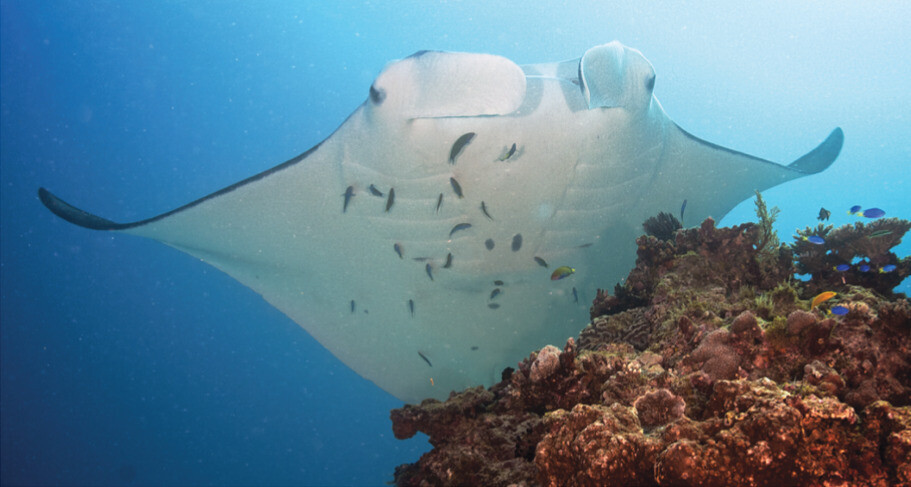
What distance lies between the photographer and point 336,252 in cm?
391

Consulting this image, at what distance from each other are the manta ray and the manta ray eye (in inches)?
0.6

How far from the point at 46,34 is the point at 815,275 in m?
37.0

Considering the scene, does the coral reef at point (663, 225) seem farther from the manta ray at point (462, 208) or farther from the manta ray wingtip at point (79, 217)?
the manta ray wingtip at point (79, 217)

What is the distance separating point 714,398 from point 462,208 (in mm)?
2718

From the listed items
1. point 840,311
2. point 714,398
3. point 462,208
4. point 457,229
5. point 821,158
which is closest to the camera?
point 714,398

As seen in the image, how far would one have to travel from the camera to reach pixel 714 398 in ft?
3.70

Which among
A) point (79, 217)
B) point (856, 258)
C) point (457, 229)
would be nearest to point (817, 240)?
point (856, 258)

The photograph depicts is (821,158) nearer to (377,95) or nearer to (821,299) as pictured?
(821,299)

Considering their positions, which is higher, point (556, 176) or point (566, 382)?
point (556, 176)

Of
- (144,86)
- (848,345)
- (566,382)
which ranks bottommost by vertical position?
A: (848,345)

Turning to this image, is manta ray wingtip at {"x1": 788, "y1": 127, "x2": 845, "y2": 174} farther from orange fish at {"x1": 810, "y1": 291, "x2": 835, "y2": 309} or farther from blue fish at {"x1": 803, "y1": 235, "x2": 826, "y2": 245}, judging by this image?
orange fish at {"x1": 810, "y1": 291, "x2": 835, "y2": 309}

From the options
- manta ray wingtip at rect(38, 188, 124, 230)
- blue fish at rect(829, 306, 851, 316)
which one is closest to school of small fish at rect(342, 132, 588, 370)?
manta ray wingtip at rect(38, 188, 124, 230)

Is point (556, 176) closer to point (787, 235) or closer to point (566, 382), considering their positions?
point (566, 382)

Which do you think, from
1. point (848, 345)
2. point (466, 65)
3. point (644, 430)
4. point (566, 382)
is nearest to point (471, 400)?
point (566, 382)
